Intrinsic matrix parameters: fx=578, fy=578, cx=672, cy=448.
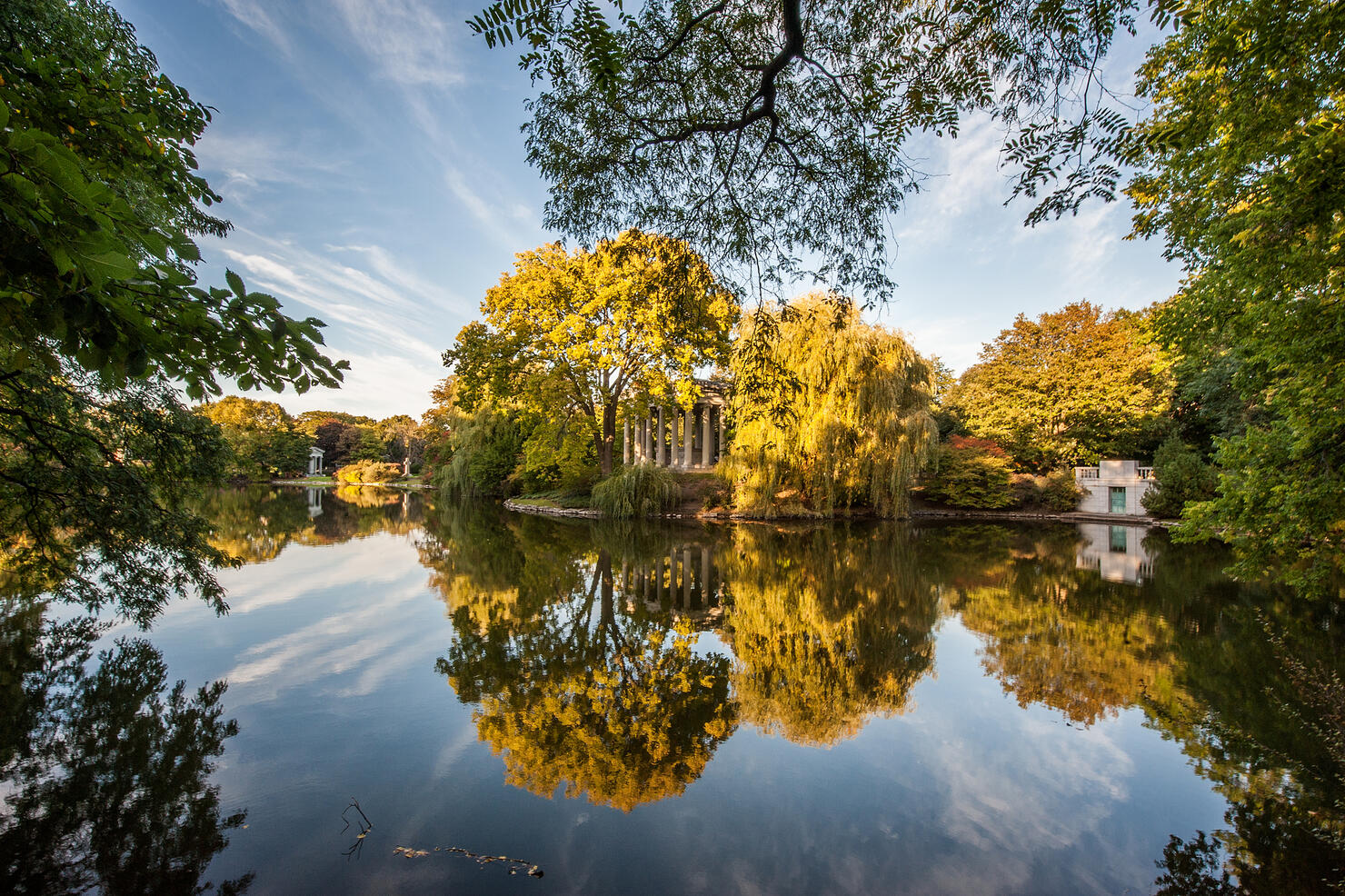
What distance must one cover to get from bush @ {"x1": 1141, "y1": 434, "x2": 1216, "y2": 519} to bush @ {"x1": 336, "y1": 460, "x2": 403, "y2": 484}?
5599 cm

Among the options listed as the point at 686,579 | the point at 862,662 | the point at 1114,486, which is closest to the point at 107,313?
the point at 862,662

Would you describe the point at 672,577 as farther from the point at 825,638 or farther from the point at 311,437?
the point at 311,437

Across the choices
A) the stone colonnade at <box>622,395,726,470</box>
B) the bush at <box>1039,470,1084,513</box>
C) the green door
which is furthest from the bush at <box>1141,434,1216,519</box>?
the stone colonnade at <box>622,395,726,470</box>

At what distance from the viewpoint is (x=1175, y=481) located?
21672 millimetres

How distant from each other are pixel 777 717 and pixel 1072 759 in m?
2.05

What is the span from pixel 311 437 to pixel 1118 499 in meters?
66.8

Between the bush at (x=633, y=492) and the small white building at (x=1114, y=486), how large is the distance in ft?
65.5

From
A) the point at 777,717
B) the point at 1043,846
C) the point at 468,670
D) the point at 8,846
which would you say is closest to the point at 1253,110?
the point at 1043,846

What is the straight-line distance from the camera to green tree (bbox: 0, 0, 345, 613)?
1278 millimetres

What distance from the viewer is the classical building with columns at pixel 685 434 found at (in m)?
28.0

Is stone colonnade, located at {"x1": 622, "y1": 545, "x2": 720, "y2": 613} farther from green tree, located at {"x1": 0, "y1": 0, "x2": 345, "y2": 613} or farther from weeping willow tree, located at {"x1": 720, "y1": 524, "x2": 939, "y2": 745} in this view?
green tree, located at {"x1": 0, "y1": 0, "x2": 345, "y2": 613}

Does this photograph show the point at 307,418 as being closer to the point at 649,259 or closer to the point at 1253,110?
the point at 649,259

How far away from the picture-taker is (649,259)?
5941 millimetres

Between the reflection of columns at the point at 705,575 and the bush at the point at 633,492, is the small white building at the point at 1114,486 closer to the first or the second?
the bush at the point at 633,492
